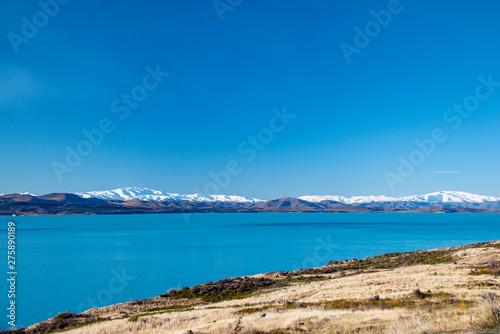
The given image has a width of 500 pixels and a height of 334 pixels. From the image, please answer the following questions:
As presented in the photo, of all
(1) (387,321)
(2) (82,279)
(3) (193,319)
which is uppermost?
(1) (387,321)

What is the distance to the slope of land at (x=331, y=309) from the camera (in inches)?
585

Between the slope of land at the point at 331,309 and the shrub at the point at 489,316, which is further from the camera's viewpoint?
the slope of land at the point at 331,309

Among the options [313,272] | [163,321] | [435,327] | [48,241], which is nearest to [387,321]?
[435,327]

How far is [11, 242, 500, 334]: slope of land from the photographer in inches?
585

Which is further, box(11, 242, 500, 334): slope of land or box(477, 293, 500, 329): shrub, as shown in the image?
box(11, 242, 500, 334): slope of land

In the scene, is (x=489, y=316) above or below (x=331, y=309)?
above

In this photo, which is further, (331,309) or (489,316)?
(331,309)

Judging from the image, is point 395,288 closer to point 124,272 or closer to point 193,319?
point 193,319

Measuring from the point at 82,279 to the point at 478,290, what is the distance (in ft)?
174

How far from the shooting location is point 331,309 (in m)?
20.1

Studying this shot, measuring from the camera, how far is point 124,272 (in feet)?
192

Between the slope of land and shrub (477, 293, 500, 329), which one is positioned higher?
shrub (477, 293, 500, 329)

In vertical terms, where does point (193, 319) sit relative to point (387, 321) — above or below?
below

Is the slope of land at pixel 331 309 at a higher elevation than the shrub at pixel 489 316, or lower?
lower
